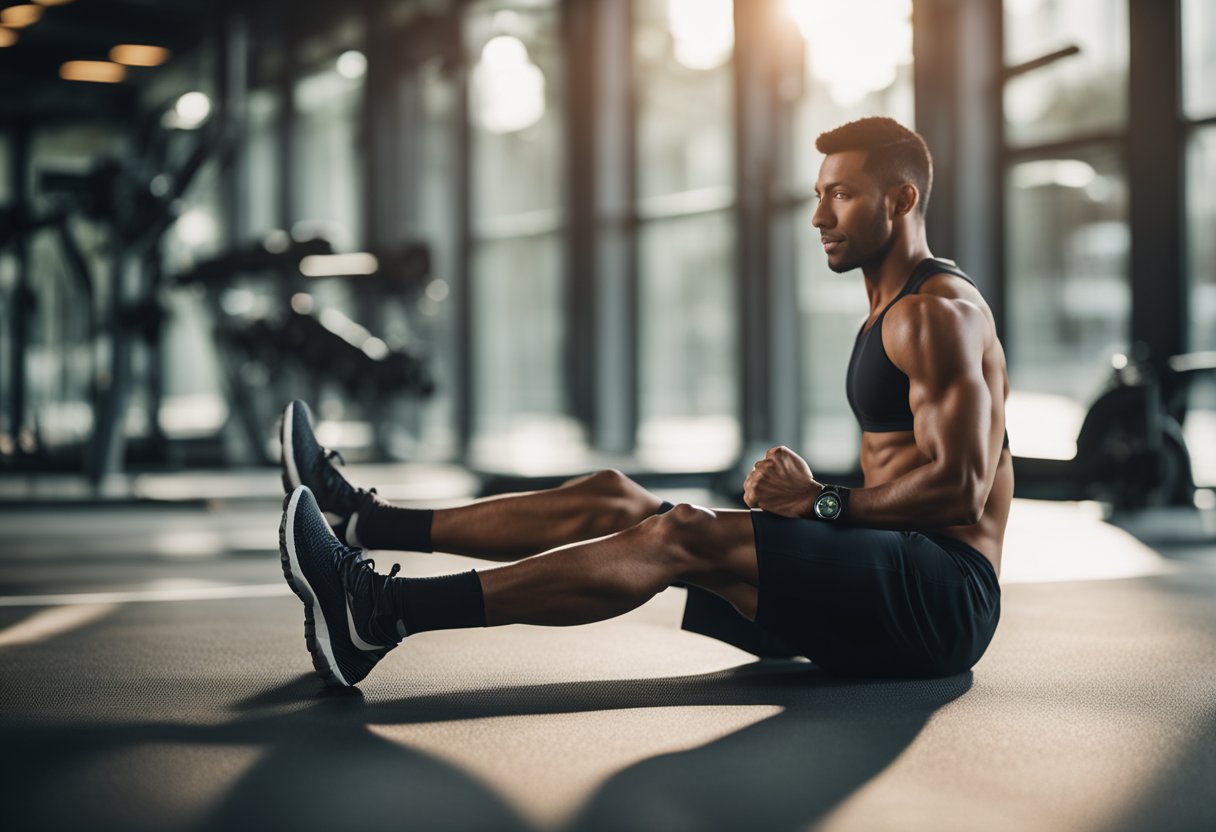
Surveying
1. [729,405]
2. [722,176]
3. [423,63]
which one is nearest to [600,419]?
[729,405]

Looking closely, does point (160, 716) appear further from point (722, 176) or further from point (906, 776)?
point (722, 176)

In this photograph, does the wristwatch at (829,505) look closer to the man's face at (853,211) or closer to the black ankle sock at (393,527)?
the man's face at (853,211)

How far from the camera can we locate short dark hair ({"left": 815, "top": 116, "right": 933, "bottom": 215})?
6.59 feet

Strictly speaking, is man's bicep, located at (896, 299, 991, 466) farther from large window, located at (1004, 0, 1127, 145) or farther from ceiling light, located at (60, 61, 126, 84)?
ceiling light, located at (60, 61, 126, 84)

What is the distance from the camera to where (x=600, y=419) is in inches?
337

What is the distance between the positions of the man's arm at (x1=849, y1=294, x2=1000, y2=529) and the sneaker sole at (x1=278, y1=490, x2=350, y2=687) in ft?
2.56

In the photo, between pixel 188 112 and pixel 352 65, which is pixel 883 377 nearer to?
pixel 188 112

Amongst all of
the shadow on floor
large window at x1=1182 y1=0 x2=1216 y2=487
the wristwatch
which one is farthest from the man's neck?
large window at x1=1182 y1=0 x2=1216 y2=487

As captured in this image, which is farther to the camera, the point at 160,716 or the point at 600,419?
the point at 600,419

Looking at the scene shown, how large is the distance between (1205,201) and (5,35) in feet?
19.8

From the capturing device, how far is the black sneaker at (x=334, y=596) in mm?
1868

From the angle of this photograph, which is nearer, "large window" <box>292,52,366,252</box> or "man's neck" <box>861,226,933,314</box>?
"man's neck" <box>861,226,933,314</box>

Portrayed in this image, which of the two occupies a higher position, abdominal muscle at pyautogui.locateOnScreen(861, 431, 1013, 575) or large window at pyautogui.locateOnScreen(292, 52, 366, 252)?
large window at pyautogui.locateOnScreen(292, 52, 366, 252)

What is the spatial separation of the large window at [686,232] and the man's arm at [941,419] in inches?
215
